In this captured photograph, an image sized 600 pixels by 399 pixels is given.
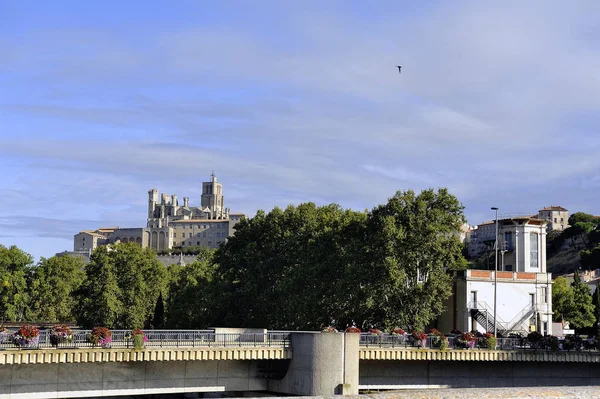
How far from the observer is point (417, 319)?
7044 centimetres

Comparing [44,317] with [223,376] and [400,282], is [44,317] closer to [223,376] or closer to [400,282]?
[400,282]

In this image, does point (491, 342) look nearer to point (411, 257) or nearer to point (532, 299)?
point (411, 257)

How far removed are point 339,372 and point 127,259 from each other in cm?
6024

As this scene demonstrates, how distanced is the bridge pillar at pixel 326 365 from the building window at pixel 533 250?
38.6 meters

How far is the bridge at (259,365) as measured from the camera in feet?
156

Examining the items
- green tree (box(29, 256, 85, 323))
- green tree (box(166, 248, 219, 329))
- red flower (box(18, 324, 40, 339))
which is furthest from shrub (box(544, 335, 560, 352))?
green tree (box(29, 256, 85, 323))

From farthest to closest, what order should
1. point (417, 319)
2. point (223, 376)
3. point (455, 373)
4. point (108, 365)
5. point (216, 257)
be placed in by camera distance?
point (216, 257) < point (417, 319) < point (455, 373) < point (223, 376) < point (108, 365)

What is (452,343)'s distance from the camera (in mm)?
62656

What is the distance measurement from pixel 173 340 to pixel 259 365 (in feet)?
23.6

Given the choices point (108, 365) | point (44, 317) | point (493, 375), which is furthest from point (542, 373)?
point (44, 317)

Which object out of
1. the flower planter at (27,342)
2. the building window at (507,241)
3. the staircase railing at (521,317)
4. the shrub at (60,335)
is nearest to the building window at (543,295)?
the staircase railing at (521,317)

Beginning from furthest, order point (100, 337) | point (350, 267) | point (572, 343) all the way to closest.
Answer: point (350, 267) → point (572, 343) → point (100, 337)

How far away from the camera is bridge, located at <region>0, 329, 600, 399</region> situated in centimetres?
4753

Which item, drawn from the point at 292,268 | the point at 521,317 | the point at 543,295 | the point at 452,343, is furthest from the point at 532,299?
the point at 292,268
